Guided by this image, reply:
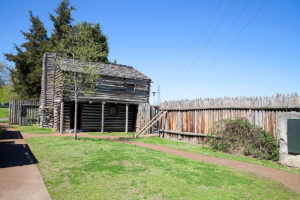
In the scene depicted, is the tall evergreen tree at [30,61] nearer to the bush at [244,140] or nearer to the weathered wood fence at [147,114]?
the weathered wood fence at [147,114]

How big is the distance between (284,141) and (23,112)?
2667cm

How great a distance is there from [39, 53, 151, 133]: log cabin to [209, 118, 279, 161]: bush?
42.3 feet

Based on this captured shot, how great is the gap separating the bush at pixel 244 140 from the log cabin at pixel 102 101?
42.3ft

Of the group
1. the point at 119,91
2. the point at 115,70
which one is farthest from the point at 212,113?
the point at 115,70

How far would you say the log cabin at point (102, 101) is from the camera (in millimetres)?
21281

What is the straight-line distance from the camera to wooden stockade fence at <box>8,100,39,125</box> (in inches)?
983

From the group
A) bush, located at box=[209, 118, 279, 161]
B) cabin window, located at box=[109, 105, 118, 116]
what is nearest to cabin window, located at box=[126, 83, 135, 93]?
cabin window, located at box=[109, 105, 118, 116]

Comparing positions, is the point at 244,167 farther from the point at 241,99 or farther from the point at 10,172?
the point at 10,172

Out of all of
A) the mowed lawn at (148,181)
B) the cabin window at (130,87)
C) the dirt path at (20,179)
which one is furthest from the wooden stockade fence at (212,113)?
the dirt path at (20,179)

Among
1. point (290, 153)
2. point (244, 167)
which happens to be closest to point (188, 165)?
point (244, 167)

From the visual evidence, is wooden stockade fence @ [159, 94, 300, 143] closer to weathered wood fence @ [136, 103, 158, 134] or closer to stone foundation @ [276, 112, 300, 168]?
stone foundation @ [276, 112, 300, 168]

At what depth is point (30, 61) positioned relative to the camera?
36.8 meters

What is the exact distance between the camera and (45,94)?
86.3 feet

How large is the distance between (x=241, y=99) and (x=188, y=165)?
528 cm
